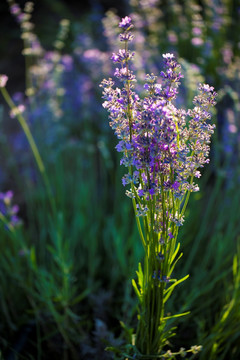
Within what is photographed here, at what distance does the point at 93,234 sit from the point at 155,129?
1123 millimetres

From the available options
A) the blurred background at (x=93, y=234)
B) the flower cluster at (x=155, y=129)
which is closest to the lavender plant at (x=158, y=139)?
the flower cluster at (x=155, y=129)

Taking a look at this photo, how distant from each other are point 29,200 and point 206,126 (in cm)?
170

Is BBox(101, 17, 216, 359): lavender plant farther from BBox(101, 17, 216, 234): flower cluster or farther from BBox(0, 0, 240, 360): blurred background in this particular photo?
BBox(0, 0, 240, 360): blurred background

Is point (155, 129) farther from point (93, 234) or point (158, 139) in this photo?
point (93, 234)

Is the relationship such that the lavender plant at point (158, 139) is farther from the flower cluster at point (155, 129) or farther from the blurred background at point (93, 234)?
the blurred background at point (93, 234)

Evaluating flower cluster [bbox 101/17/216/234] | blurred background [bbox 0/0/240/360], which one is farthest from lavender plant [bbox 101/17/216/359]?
blurred background [bbox 0/0/240/360]

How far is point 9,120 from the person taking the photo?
3.82 metres

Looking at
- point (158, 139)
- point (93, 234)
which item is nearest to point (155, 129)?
point (158, 139)

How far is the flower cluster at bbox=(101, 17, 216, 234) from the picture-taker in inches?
31.7

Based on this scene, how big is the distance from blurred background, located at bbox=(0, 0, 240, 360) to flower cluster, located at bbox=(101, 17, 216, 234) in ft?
1.90

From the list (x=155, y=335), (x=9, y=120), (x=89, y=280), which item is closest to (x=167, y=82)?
(x=155, y=335)

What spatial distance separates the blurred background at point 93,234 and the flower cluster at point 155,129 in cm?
58

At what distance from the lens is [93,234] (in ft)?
5.99

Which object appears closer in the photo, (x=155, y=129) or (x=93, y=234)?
(x=155, y=129)
